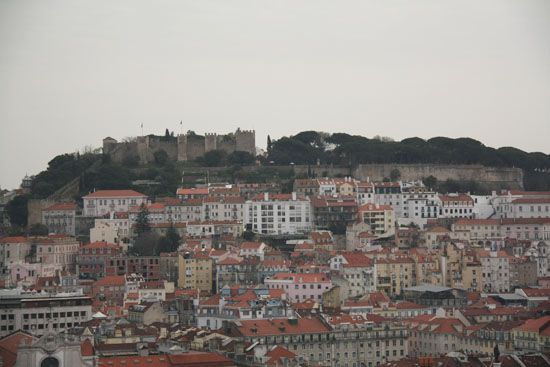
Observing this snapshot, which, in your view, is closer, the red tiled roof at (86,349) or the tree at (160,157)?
the red tiled roof at (86,349)

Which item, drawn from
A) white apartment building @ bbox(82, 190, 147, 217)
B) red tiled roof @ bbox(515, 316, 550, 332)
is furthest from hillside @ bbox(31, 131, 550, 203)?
red tiled roof @ bbox(515, 316, 550, 332)

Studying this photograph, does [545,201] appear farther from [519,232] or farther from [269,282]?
[269,282]

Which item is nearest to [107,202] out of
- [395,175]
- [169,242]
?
[169,242]

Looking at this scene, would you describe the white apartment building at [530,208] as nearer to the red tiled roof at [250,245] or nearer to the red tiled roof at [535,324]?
the red tiled roof at [250,245]

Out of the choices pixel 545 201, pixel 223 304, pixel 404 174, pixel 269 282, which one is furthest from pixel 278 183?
pixel 223 304

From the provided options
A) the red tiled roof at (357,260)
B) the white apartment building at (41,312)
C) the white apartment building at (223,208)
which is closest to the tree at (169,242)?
the white apartment building at (223,208)

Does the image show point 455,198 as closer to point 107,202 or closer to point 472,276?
point 472,276
